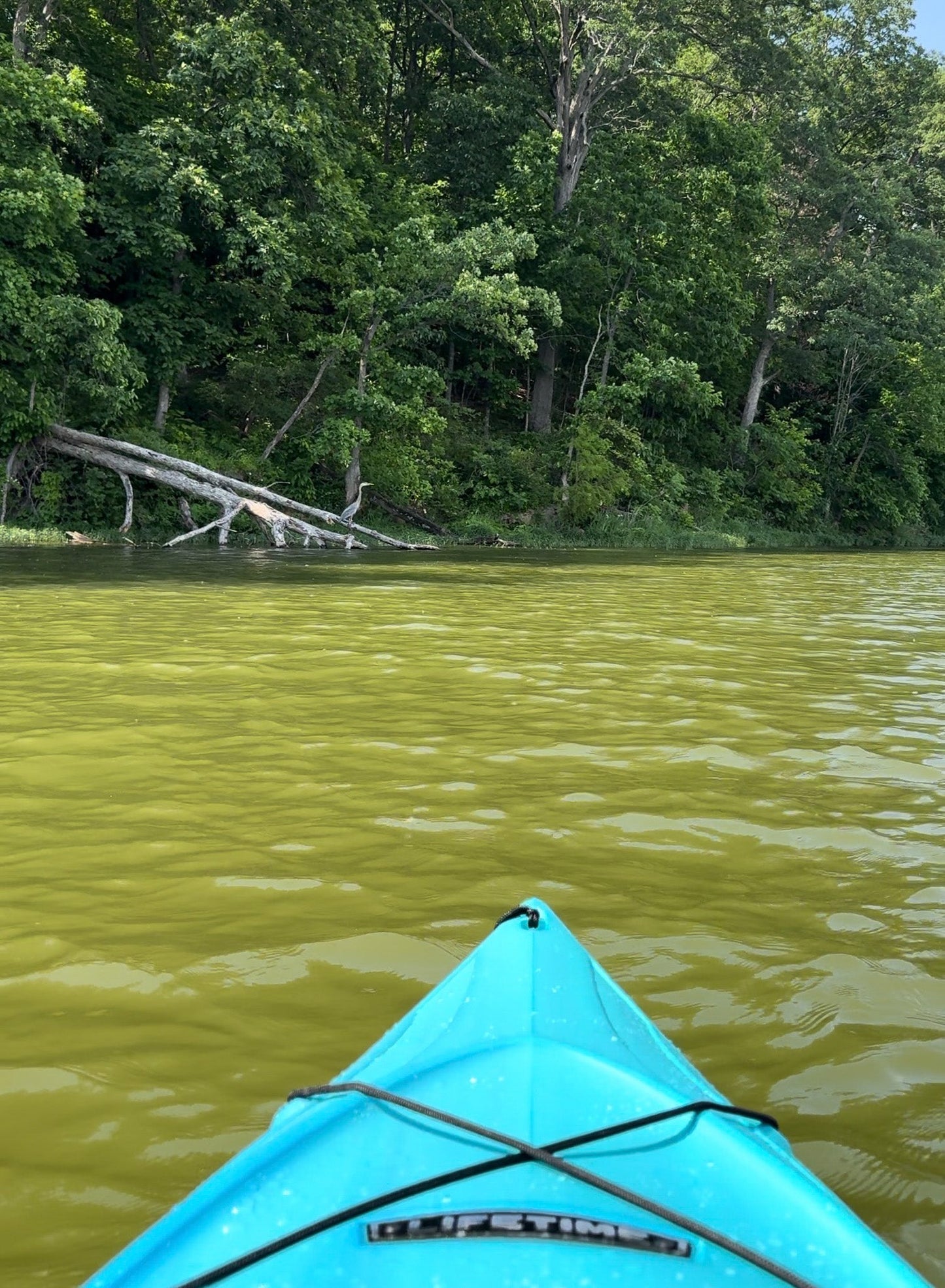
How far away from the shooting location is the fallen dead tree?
776 inches

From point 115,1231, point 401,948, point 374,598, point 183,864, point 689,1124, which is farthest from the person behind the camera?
point 374,598

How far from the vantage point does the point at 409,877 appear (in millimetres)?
3914

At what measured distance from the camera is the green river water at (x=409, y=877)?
243cm

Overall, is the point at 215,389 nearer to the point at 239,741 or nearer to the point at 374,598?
the point at 374,598

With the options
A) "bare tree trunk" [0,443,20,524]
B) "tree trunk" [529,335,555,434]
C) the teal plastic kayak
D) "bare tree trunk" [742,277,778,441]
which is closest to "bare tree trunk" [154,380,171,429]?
"bare tree trunk" [0,443,20,524]

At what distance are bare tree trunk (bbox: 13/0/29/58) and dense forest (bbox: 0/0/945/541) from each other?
7 centimetres

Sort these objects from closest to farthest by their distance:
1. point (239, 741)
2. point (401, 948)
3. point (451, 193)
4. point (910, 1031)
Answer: point (910, 1031)
point (401, 948)
point (239, 741)
point (451, 193)

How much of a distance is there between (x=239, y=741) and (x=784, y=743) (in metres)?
2.94

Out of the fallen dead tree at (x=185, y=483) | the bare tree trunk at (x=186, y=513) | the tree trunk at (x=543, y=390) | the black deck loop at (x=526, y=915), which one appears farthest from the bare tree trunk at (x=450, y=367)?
A: the black deck loop at (x=526, y=915)

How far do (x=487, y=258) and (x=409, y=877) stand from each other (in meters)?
21.7

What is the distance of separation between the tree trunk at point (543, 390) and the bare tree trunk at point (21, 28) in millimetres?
14543

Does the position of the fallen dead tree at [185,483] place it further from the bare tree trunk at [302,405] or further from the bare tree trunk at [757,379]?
the bare tree trunk at [757,379]

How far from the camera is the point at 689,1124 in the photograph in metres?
1.75

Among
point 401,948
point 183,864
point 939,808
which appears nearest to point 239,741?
point 183,864
